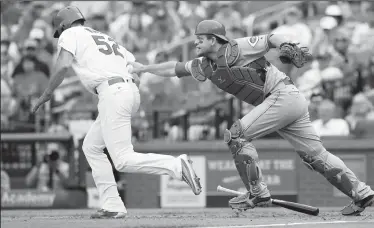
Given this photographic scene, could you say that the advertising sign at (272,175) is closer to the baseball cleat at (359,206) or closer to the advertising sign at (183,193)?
the advertising sign at (183,193)

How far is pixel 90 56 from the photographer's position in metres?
8.83

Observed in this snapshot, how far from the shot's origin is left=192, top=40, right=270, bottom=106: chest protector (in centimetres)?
855

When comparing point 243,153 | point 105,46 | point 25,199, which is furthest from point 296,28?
point 243,153

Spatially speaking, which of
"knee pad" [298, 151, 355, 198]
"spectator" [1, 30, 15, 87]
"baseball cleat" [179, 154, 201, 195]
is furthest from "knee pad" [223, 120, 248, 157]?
"spectator" [1, 30, 15, 87]

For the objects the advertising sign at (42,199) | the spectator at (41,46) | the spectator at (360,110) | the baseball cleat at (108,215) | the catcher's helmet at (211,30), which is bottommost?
the advertising sign at (42,199)

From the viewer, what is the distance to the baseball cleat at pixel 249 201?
28.4ft

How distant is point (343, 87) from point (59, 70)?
22.8 feet

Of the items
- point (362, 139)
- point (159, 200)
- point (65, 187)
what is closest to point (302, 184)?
point (362, 139)

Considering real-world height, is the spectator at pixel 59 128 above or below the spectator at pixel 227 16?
below

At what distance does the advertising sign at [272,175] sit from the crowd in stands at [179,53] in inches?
29.0

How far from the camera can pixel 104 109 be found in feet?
28.9

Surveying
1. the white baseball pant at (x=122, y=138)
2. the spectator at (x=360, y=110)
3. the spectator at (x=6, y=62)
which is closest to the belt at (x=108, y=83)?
the white baseball pant at (x=122, y=138)

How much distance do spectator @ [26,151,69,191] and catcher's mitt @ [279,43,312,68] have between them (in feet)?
21.4

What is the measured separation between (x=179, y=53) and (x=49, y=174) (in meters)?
3.75
